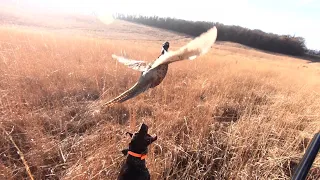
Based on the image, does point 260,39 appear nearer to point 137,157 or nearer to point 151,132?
point 151,132

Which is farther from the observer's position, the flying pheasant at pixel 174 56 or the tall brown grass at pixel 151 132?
the tall brown grass at pixel 151 132

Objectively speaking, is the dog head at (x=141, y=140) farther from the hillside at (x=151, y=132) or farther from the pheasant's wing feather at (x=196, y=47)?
the hillside at (x=151, y=132)

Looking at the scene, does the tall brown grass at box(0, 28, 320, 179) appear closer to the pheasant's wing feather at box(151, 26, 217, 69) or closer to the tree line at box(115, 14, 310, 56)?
the pheasant's wing feather at box(151, 26, 217, 69)

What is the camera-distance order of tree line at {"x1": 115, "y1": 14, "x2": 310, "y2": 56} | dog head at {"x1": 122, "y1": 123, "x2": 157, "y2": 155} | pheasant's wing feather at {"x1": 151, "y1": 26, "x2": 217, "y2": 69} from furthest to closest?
tree line at {"x1": 115, "y1": 14, "x2": 310, "y2": 56} → dog head at {"x1": 122, "y1": 123, "x2": 157, "y2": 155} → pheasant's wing feather at {"x1": 151, "y1": 26, "x2": 217, "y2": 69}

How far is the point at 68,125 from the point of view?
2387 mm

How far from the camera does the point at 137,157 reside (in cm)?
52

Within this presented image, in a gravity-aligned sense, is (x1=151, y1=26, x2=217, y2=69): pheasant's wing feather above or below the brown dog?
above

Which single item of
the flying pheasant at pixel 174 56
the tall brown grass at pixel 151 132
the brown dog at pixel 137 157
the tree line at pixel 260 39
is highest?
the flying pheasant at pixel 174 56

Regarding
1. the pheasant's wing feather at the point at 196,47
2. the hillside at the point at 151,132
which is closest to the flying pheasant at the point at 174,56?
the pheasant's wing feather at the point at 196,47

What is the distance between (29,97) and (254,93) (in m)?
3.05

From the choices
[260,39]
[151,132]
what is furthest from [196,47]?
[260,39]

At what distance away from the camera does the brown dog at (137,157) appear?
48cm

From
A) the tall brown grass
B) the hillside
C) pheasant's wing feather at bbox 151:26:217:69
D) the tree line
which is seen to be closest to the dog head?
pheasant's wing feather at bbox 151:26:217:69

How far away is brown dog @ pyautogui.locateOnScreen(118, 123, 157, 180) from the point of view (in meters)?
0.48
